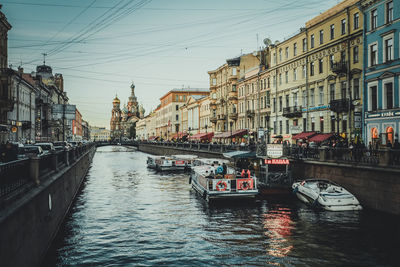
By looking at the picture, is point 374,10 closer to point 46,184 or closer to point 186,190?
point 186,190

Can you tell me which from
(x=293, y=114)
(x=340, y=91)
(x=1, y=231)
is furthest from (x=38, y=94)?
(x=1, y=231)

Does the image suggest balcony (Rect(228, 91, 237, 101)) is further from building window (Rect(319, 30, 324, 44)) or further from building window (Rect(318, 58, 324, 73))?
building window (Rect(319, 30, 324, 44))

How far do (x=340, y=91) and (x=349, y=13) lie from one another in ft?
24.7

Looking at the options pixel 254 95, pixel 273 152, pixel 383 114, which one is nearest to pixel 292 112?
pixel 254 95

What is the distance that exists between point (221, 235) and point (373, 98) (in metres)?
22.7

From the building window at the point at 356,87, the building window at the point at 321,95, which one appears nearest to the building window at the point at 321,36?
the building window at the point at 321,95

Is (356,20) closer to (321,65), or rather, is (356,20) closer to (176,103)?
(321,65)

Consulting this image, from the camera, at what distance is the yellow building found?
3922 centimetres

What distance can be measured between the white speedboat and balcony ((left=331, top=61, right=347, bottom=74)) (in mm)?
17464

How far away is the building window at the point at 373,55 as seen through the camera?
112ft

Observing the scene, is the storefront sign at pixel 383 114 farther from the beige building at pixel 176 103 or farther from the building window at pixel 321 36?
the beige building at pixel 176 103

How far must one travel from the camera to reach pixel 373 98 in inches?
1377

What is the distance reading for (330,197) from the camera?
23078mm

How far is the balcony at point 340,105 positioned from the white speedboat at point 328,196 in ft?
51.4
